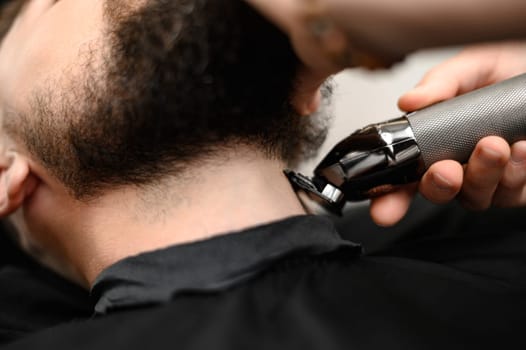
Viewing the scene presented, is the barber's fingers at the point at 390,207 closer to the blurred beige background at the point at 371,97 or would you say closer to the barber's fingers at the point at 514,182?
the barber's fingers at the point at 514,182

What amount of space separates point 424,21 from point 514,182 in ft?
1.64

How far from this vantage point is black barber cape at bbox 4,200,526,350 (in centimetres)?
57

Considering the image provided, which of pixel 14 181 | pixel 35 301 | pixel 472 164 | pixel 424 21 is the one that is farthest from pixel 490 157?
pixel 35 301

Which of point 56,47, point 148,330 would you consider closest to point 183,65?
point 56,47

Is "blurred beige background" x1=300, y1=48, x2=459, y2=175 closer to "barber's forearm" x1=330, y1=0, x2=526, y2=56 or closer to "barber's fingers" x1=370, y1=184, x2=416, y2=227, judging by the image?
"barber's fingers" x1=370, y1=184, x2=416, y2=227

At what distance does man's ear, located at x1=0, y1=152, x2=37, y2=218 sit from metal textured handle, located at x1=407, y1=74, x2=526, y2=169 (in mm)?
493

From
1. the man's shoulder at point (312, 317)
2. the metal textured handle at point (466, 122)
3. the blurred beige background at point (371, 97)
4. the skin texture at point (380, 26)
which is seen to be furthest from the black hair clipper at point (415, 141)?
the blurred beige background at point (371, 97)

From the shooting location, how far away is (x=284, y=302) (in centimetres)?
60

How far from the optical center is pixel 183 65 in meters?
0.62

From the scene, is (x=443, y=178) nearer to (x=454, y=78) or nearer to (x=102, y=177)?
(x=454, y=78)

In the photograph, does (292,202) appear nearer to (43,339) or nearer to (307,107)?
(307,107)

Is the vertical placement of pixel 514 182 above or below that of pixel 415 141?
below

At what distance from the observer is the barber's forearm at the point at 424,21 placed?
38cm

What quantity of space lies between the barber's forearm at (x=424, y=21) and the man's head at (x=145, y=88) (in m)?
0.21
